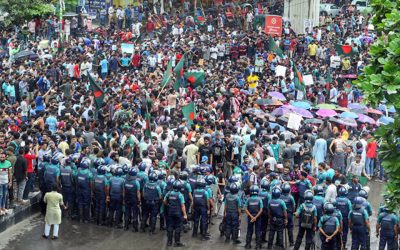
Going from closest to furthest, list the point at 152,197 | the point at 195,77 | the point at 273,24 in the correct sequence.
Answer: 1. the point at 152,197
2. the point at 195,77
3. the point at 273,24

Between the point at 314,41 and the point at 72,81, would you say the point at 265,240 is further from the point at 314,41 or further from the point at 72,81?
the point at 314,41

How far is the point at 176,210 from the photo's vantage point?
60.9 ft

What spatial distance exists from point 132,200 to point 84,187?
1.15m

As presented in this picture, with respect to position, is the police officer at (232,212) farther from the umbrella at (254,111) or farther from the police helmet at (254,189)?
the umbrella at (254,111)

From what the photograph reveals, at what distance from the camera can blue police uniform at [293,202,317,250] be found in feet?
59.1

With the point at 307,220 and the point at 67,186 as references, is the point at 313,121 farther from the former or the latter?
the point at 67,186

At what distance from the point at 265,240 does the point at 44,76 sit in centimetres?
1226

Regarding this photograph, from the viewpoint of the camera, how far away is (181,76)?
28.9 meters

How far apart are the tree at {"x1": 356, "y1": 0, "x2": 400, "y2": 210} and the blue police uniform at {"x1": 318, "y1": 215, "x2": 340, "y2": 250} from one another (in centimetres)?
510

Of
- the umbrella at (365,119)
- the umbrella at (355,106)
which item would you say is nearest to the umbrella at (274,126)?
the umbrella at (365,119)

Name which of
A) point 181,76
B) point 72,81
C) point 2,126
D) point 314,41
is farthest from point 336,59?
point 2,126

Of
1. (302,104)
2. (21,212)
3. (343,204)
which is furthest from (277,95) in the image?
(21,212)

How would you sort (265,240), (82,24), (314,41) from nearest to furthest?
1. (265,240)
2. (314,41)
3. (82,24)

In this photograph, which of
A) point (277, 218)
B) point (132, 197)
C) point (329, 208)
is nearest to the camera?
point (329, 208)
